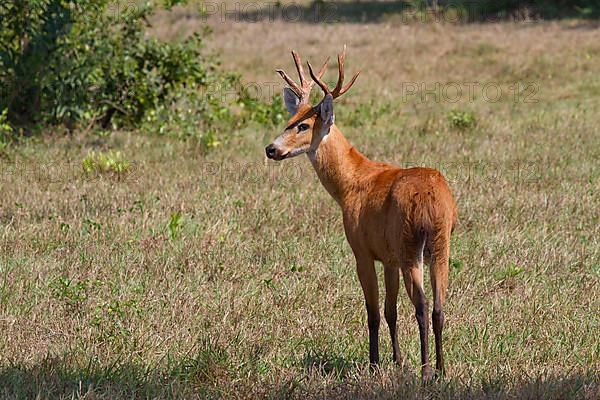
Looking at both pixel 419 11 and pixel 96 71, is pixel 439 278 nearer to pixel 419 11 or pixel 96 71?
pixel 96 71

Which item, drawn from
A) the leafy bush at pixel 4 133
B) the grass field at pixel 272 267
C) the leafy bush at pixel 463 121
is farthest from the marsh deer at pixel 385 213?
the leafy bush at pixel 463 121

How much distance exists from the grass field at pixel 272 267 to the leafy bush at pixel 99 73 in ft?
1.95

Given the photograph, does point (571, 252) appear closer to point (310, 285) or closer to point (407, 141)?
point (310, 285)

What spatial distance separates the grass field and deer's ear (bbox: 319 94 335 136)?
140cm

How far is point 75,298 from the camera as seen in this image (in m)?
6.88

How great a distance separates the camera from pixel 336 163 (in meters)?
6.19

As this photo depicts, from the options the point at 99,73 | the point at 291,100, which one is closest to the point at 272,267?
the point at 291,100

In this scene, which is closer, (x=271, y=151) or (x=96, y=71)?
(x=271, y=151)

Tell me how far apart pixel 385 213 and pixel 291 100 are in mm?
1512

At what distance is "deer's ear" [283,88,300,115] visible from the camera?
21.8 feet

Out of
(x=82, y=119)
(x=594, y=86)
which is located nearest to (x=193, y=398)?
(x=82, y=119)

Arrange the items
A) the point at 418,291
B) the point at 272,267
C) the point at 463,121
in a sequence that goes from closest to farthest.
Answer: the point at 418,291 < the point at 272,267 < the point at 463,121

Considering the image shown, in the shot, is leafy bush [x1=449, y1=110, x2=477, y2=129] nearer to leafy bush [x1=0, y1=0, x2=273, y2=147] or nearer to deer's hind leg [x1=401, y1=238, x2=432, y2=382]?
leafy bush [x1=0, y1=0, x2=273, y2=147]

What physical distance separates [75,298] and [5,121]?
762 centimetres
